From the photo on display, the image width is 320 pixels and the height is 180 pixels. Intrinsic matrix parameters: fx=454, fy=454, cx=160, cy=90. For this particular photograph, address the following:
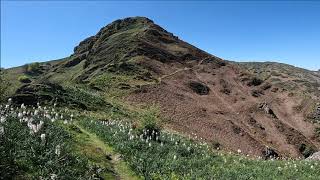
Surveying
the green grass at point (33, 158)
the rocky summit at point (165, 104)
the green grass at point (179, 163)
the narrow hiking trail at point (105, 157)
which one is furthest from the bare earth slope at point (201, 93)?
the green grass at point (33, 158)

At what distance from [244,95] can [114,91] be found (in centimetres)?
1946

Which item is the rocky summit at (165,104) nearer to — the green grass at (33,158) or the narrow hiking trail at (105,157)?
the narrow hiking trail at (105,157)

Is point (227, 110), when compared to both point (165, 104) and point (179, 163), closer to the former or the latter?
point (165, 104)

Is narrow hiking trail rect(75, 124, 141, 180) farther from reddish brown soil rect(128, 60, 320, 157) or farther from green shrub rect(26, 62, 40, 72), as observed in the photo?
green shrub rect(26, 62, 40, 72)

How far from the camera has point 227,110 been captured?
180 ft

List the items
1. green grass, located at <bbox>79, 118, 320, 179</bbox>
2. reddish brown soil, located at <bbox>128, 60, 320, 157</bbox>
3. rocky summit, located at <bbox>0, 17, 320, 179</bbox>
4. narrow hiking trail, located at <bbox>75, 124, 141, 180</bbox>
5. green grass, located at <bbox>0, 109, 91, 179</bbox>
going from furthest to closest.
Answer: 1. reddish brown soil, located at <bbox>128, 60, 320, 157</bbox>
2. rocky summit, located at <bbox>0, 17, 320, 179</bbox>
3. green grass, located at <bbox>79, 118, 320, 179</bbox>
4. narrow hiking trail, located at <bbox>75, 124, 141, 180</bbox>
5. green grass, located at <bbox>0, 109, 91, 179</bbox>

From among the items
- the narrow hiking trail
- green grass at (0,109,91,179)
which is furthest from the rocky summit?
green grass at (0,109,91,179)

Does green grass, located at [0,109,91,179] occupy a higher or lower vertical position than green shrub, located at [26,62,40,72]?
lower

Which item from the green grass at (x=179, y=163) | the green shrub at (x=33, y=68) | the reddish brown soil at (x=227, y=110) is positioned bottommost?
the green grass at (x=179, y=163)

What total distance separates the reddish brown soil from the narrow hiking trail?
58.4ft

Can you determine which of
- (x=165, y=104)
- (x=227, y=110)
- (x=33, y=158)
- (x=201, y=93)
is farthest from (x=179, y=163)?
(x=201, y=93)

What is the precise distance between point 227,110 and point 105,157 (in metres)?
34.8

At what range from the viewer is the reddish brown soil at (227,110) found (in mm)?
45688

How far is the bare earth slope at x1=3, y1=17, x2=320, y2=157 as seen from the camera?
4716 centimetres
